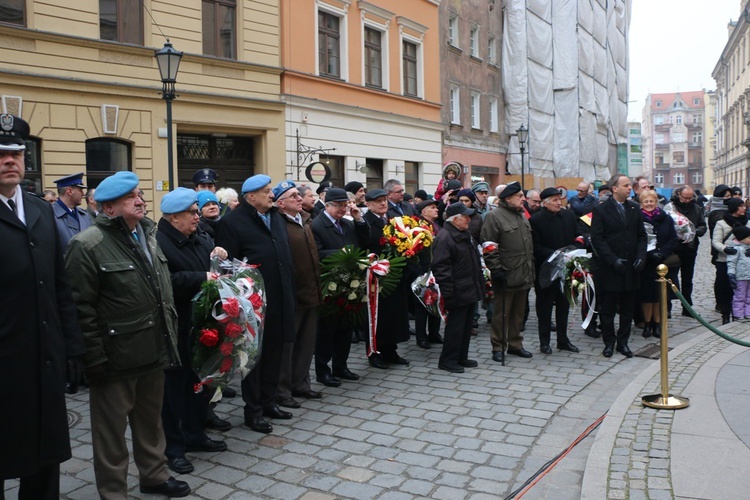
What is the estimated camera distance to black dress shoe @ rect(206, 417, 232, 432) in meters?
5.87

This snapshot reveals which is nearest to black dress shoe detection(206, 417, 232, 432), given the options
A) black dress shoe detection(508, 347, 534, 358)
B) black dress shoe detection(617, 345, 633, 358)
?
black dress shoe detection(508, 347, 534, 358)

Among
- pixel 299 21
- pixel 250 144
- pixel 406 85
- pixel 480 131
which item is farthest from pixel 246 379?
pixel 480 131

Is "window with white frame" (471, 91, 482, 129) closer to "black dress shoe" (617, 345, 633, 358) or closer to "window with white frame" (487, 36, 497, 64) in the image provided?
"window with white frame" (487, 36, 497, 64)

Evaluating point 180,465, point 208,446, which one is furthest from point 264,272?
point 180,465

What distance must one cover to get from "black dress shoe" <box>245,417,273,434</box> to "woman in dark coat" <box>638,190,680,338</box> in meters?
5.99

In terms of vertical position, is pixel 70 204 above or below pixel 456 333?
above

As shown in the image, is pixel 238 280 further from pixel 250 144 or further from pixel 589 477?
pixel 250 144

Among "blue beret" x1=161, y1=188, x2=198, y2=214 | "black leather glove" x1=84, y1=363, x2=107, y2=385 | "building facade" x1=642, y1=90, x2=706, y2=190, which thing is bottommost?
"black leather glove" x1=84, y1=363, x2=107, y2=385

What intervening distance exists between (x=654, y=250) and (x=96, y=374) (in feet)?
25.7

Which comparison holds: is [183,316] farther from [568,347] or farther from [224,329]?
[568,347]

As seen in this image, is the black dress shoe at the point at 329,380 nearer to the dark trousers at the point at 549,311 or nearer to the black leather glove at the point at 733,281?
the dark trousers at the point at 549,311

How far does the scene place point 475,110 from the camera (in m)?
30.9

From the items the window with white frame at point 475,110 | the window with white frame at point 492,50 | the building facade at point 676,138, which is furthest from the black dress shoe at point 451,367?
the building facade at point 676,138

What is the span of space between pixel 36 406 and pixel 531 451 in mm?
3522
